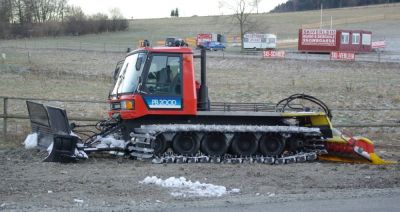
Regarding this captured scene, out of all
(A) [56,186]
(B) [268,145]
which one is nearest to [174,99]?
(B) [268,145]

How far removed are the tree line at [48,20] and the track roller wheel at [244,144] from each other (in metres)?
78.0

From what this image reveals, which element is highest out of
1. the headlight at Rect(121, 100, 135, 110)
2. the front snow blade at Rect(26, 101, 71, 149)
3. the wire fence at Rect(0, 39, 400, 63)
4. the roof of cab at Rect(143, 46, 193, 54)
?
the roof of cab at Rect(143, 46, 193, 54)

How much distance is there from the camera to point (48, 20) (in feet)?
330

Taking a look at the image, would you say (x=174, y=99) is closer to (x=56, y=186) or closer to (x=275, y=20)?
(x=56, y=186)

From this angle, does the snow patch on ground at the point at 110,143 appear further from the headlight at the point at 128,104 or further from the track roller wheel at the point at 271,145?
the track roller wheel at the point at 271,145

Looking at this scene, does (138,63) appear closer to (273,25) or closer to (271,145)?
(271,145)

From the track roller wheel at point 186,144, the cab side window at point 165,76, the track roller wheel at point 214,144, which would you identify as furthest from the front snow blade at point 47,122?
the track roller wheel at point 214,144

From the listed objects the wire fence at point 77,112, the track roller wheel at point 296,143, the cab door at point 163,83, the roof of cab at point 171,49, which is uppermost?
the roof of cab at point 171,49

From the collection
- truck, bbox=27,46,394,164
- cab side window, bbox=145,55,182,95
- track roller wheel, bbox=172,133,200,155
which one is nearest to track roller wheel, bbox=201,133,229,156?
truck, bbox=27,46,394,164

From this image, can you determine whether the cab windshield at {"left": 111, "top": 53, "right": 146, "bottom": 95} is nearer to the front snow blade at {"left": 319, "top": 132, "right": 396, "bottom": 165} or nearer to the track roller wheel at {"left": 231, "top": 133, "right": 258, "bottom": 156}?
the track roller wheel at {"left": 231, "top": 133, "right": 258, "bottom": 156}

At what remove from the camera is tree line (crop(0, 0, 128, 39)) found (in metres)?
89.9

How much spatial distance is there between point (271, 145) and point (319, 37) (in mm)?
55435

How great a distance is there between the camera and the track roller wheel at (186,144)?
43.2 ft

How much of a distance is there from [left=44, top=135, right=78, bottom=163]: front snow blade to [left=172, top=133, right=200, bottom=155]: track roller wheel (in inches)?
82.3
